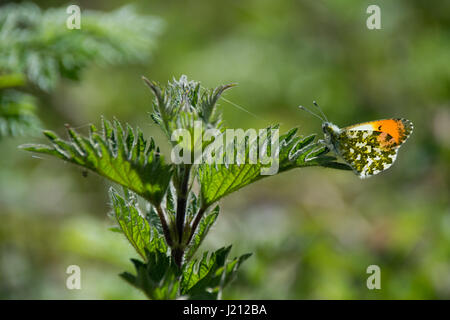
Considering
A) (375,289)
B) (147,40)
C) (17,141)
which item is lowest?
(375,289)

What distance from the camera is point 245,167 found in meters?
1.03

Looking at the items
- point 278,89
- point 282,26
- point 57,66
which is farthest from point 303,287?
point 282,26

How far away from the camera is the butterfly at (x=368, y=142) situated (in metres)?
1.47

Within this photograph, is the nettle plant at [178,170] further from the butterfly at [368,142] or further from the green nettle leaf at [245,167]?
the butterfly at [368,142]

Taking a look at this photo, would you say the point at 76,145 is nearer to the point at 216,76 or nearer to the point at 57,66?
the point at 57,66

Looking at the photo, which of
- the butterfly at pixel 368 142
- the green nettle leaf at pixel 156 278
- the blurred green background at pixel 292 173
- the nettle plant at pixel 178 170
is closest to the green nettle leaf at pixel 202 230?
the nettle plant at pixel 178 170

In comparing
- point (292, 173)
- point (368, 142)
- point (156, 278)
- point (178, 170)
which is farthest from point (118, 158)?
point (292, 173)

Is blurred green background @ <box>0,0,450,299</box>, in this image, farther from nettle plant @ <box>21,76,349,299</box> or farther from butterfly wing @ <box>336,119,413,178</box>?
nettle plant @ <box>21,76,349,299</box>

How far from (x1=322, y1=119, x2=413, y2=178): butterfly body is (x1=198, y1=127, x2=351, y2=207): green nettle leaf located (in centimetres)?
42

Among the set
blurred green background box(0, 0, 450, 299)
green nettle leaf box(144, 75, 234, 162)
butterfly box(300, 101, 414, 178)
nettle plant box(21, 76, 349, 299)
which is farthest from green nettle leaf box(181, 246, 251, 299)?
blurred green background box(0, 0, 450, 299)

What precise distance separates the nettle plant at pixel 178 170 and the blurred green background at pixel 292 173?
1029 millimetres

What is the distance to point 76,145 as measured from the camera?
951 millimetres

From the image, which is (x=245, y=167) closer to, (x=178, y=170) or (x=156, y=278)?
(x=178, y=170)

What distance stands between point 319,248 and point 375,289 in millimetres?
458
